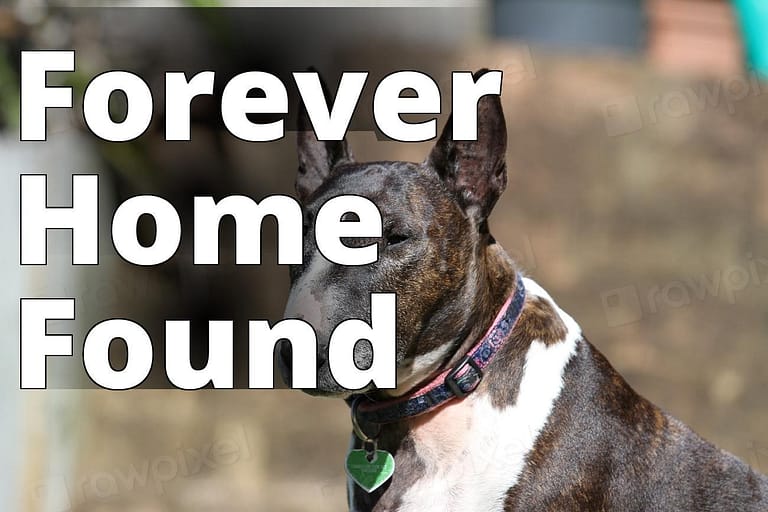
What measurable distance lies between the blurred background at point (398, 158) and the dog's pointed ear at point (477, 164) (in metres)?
3.00

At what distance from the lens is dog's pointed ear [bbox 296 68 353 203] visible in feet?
10.8

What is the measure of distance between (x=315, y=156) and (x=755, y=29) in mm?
4643

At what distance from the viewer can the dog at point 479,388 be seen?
2910 mm

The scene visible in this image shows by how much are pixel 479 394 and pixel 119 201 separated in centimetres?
411

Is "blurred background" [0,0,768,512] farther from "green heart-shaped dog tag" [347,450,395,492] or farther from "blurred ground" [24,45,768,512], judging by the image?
"green heart-shaped dog tag" [347,450,395,492]

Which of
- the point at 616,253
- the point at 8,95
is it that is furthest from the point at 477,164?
the point at 8,95

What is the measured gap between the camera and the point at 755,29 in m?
7.11

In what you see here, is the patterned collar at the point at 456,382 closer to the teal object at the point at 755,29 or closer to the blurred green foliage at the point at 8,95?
the blurred green foliage at the point at 8,95

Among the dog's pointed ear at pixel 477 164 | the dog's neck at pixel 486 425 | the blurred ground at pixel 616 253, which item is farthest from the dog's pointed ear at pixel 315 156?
the blurred ground at pixel 616 253

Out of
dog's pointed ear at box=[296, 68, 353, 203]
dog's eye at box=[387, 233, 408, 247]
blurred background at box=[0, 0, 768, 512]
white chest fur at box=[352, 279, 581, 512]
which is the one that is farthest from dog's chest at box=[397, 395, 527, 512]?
blurred background at box=[0, 0, 768, 512]

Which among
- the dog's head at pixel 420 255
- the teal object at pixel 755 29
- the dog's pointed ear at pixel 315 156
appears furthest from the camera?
the teal object at pixel 755 29

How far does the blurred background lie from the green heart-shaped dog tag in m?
Answer: 3.11

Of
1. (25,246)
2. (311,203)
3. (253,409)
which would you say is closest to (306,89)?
(311,203)

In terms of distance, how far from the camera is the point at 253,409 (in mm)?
6254
